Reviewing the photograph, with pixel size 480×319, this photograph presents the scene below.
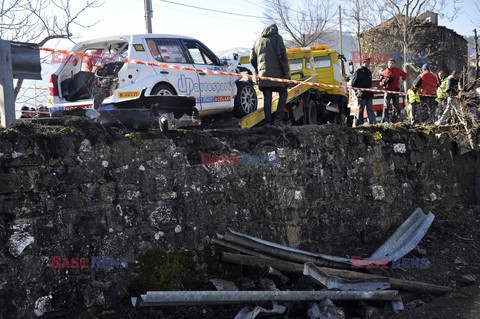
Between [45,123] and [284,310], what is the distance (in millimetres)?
3014

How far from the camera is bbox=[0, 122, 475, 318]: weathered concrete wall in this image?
4.63 metres

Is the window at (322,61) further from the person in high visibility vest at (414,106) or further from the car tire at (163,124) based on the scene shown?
the car tire at (163,124)

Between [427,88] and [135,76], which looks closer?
[135,76]

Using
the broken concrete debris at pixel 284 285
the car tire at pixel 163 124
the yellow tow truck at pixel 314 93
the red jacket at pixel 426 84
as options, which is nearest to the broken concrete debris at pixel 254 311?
the broken concrete debris at pixel 284 285

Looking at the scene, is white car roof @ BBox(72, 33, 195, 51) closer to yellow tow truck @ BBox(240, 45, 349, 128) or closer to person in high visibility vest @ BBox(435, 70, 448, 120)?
yellow tow truck @ BBox(240, 45, 349, 128)

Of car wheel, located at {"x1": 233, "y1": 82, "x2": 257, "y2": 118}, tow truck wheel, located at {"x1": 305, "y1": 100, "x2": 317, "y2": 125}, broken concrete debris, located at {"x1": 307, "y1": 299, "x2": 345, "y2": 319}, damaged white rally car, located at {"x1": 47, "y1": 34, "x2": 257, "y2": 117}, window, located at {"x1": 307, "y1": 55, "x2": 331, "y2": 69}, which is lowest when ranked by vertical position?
broken concrete debris, located at {"x1": 307, "y1": 299, "x2": 345, "y2": 319}

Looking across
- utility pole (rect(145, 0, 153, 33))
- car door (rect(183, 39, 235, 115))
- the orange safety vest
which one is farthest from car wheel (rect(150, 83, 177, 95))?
utility pole (rect(145, 0, 153, 33))

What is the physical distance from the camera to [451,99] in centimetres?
1036

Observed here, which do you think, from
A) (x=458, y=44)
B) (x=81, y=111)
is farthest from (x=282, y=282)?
(x=458, y=44)

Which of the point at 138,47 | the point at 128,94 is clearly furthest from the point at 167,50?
the point at 128,94

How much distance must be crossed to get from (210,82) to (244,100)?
1014 mm

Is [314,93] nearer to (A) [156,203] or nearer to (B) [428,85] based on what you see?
(B) [428,85]

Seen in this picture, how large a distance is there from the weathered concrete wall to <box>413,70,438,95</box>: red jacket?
3869 millimetres

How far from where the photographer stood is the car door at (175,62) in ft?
27.1
